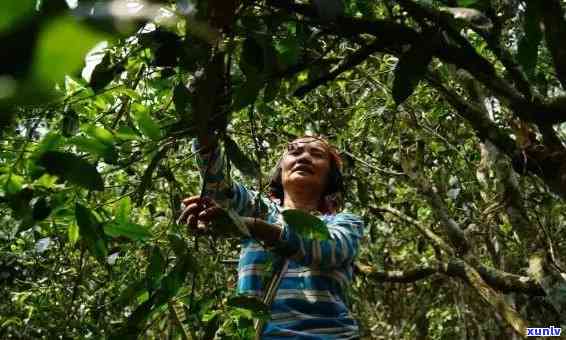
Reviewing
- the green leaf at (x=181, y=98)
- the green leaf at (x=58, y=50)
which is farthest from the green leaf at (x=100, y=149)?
the green leaf at (x=58, y=50)

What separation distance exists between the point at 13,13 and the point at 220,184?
41.3 inches

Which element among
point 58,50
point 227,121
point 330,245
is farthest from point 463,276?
point 58,50

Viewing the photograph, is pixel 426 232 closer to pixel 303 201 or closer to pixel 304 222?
pixel 303 201

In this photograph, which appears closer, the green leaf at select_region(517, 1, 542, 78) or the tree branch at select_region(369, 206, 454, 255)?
the green leaf at select_region(517, 1, 542, 78)

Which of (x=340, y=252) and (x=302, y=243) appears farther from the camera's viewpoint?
(x=340, y=252)

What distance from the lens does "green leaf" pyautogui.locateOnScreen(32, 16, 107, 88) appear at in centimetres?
20

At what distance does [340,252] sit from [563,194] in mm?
506

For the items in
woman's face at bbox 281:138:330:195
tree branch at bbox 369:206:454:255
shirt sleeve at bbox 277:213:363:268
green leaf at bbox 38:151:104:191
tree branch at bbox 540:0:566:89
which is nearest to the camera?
green leaf at bbox 38:151:104:191

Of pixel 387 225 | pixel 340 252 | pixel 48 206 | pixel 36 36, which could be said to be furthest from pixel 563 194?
pixel 387 225

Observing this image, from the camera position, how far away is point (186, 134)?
0.90 metres

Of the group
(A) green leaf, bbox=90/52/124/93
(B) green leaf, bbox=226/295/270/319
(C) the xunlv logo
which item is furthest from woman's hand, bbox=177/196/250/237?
(C) the xunlv logo

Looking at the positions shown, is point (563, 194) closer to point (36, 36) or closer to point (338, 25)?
point (338, 25)

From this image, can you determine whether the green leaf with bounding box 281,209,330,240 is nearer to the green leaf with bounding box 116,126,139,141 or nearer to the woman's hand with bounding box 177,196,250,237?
the woman's hand with bounding box 177,196,250,237

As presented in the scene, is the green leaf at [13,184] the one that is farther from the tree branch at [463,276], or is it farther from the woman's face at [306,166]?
the tree branch at [463,276]
